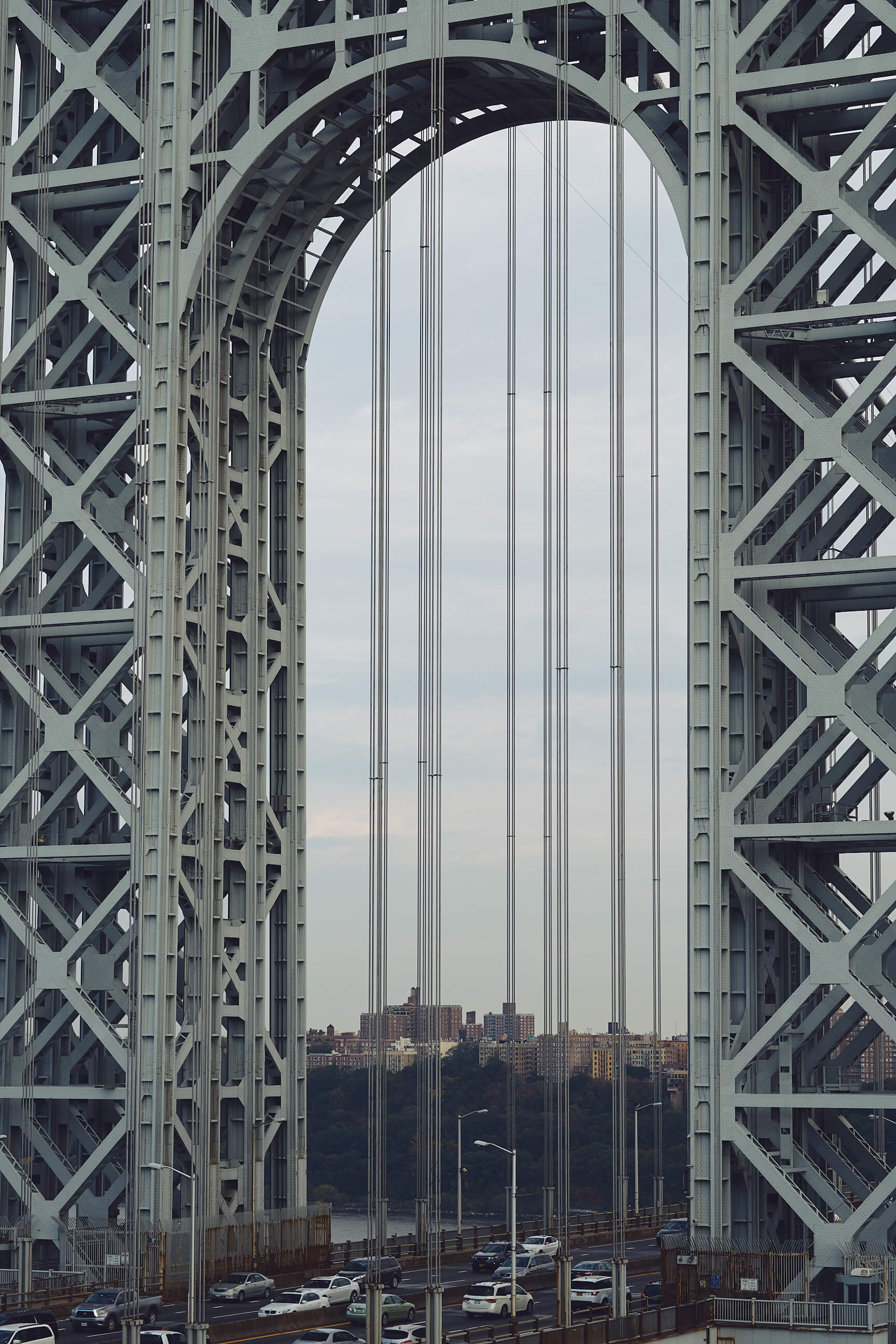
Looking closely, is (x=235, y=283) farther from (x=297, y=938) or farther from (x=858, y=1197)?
(x=858, y=1197)

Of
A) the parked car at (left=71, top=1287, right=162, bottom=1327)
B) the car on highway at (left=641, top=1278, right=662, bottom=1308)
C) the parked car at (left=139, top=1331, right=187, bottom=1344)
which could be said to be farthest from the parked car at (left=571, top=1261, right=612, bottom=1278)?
the parked car at (left=139, top=1331, right=187, bottom=1344)

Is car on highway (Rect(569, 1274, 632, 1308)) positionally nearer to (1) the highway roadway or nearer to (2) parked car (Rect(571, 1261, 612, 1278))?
(1) the highway roadway

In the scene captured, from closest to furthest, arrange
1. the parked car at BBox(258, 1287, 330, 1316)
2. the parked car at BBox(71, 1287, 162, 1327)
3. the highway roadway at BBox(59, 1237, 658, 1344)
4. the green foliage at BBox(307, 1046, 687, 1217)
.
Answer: the parked car at BBox(71, 1287, 162, 1327)
the highway roadway at BBox(59, 1237, 658, 1344)
the parked car at BBox(258, 1287, 330, 1316)
the green foliage at BBox(307, 1046, 687, 1217)

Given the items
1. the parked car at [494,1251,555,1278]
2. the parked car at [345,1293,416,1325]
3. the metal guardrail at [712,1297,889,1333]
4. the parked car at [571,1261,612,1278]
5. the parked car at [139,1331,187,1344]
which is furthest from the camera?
the parked car at [571,1261,612,1278]

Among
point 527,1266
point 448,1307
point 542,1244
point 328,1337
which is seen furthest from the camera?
point 542,1244

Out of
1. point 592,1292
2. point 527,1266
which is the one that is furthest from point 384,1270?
point 592,1292

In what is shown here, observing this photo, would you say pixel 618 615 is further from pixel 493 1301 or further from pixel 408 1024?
pixel 408 1024

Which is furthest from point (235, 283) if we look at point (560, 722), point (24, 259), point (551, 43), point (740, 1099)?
point (740, 1099)
